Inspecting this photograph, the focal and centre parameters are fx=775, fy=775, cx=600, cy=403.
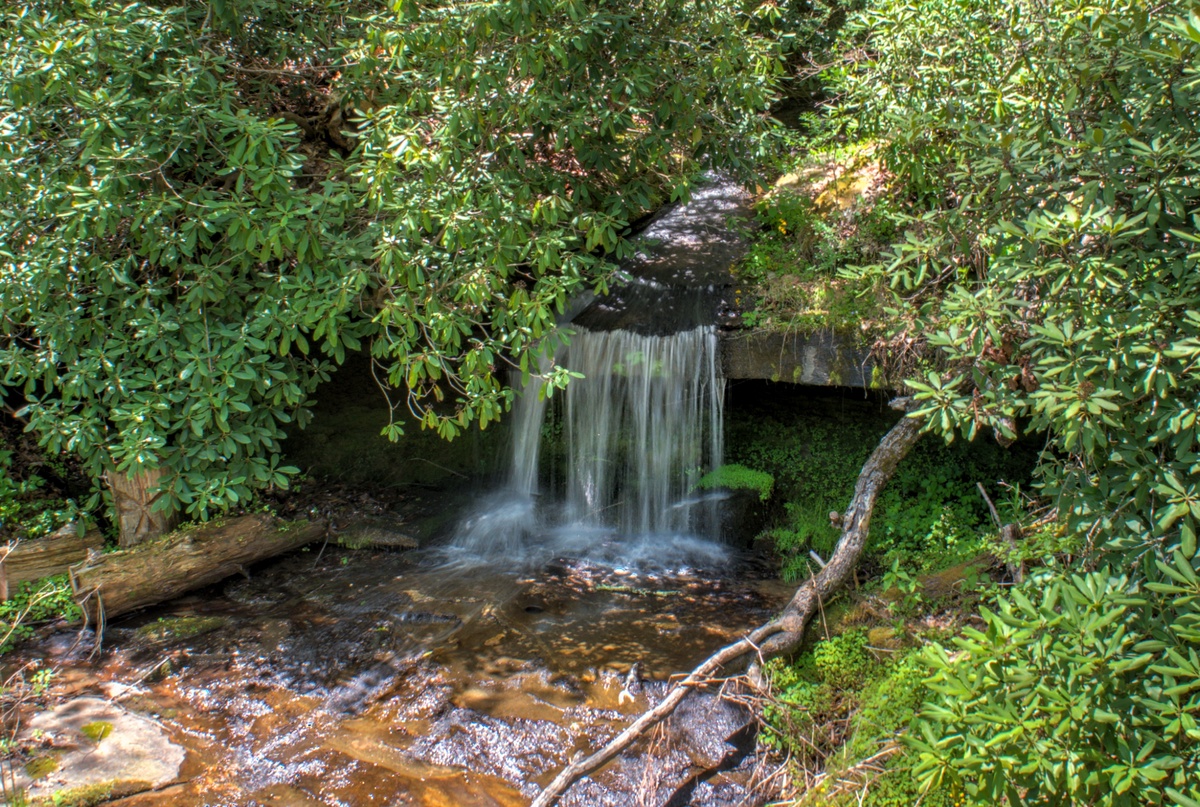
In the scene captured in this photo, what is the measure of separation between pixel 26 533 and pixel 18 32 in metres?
3.85

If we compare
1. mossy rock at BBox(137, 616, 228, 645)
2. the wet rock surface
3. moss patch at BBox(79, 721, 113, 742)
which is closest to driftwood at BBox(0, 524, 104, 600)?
the wet rock surface

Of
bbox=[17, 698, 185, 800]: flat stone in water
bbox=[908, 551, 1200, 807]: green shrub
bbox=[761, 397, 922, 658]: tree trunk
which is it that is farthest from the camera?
bbox=[761, 397, 922, 658]: tree trunk

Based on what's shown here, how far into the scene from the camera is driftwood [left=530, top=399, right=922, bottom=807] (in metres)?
3.79

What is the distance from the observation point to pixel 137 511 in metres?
6.43

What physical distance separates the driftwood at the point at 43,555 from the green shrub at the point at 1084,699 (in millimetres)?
6525

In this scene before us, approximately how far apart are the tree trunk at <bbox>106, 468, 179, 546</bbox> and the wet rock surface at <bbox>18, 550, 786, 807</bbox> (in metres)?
0.70

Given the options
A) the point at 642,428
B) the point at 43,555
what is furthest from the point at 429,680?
the point at 43,555

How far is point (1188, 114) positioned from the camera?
9.39 ft

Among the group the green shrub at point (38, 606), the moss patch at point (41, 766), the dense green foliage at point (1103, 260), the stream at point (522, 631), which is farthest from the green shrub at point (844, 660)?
the green shrub at point (38, 606)

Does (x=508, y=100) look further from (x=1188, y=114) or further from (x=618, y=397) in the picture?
(x=1188, y=114)

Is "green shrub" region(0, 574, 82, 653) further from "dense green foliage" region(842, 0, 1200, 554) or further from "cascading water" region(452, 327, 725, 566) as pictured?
"dense green foliage" region(842, 0, 1200, 554)

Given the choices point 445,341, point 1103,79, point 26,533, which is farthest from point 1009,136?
point 26,533

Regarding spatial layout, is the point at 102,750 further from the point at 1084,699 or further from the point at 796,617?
the point at 1084,699

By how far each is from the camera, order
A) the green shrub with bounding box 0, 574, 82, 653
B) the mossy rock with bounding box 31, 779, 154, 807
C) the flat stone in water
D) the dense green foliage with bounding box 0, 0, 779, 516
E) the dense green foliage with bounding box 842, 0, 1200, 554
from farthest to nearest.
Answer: the green shrub with bounding box 0, 574, 82, 653, the dense green foliage with bounding box 0, 0, 779, 516, the flat stone in water, the mossy rock with bounding box 31, 779, 154, 807, the dense green foliage with bounding box 842, 0, 1200, 554
